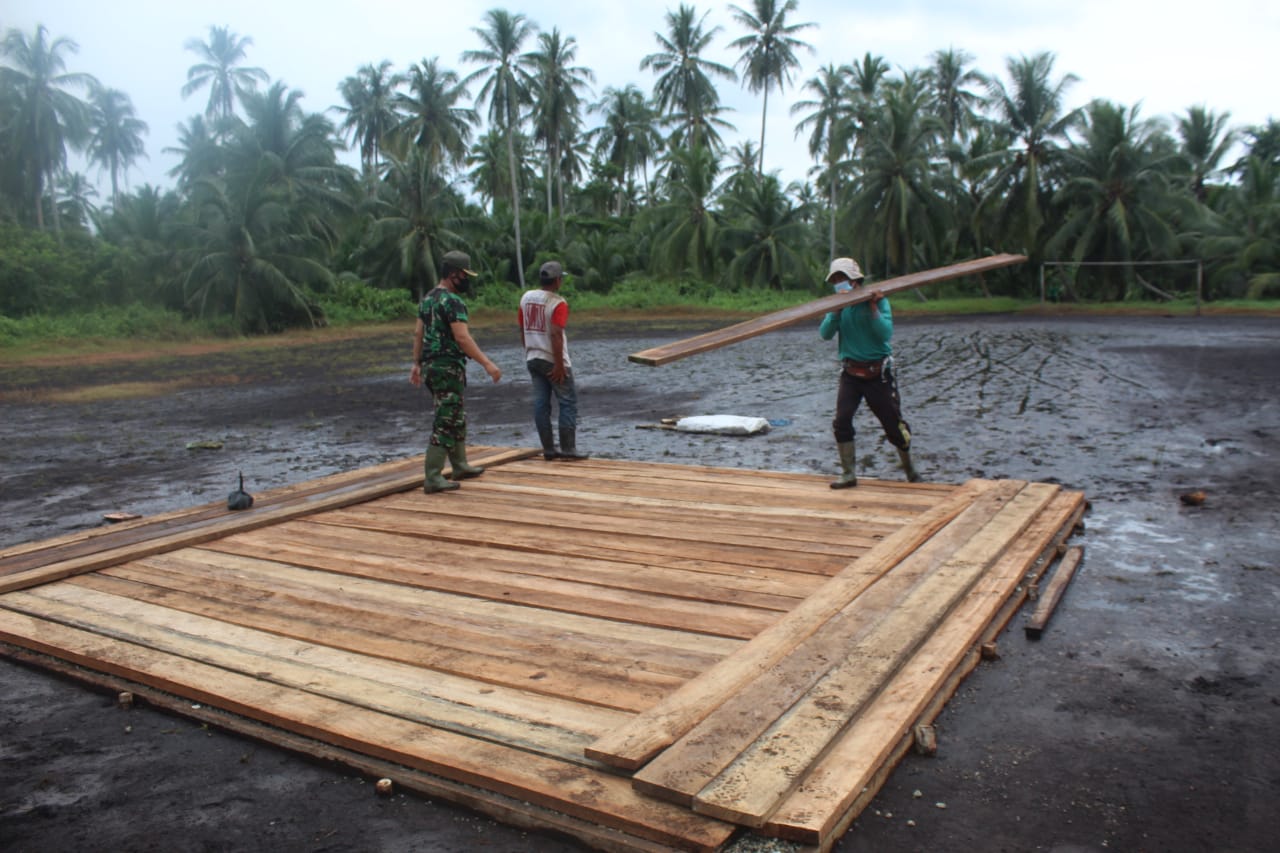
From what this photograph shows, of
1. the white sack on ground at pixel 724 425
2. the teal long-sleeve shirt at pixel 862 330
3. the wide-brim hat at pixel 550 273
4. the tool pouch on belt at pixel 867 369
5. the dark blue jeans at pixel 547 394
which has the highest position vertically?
the wide-brim hat at pixel 550 273

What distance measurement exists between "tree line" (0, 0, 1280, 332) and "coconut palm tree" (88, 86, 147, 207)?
5775 mm

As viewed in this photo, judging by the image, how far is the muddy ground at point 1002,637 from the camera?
9.12ft

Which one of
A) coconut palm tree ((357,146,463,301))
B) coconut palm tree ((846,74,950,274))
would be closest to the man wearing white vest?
coconut palm tree ((357,146,463,301))

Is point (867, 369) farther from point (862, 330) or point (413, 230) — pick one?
point (413, 230)

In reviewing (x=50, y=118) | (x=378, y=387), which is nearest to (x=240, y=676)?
(x=378, y=387)

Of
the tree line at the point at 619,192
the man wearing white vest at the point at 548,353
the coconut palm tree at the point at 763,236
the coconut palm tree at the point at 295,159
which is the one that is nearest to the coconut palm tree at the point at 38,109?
the tree line at the point at 619,192

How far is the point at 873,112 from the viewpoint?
135 ft

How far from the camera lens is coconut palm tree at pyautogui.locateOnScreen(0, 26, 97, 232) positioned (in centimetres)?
4359

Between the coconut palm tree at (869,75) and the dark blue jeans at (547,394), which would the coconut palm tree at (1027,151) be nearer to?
the coconut palm tree at (869,75)

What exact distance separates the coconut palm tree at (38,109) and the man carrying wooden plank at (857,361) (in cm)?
4607

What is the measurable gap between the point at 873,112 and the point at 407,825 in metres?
42.1

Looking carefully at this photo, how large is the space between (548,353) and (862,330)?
2.37 m

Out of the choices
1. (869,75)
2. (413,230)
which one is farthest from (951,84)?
(413,230)

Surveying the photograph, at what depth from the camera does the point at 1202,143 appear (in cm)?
4459
